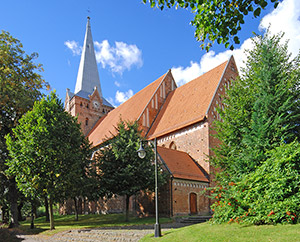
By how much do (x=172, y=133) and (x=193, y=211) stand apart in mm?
7961

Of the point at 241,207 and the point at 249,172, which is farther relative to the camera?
the point at 249,172

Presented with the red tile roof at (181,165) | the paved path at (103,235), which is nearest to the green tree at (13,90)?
the paved path at (103,235)

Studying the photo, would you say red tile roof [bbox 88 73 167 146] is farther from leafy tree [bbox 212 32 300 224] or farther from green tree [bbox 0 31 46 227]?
leafy tree [bbox 212 32 300 224]

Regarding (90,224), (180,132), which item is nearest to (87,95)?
(180,132)

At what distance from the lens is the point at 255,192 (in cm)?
1118

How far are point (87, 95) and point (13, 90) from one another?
85.3ft

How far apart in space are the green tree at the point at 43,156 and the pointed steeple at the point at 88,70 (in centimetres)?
2848

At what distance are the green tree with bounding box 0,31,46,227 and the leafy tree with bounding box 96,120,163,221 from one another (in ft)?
24.6

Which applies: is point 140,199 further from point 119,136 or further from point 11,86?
point 11,86

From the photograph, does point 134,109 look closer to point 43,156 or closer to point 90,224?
point 90,224

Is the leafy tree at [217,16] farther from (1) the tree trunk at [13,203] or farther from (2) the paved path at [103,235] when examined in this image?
(1) the tree trunk at [13,203]

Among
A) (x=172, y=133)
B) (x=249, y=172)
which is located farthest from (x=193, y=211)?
(x=249, y=172)

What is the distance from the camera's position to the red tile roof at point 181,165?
21359mm

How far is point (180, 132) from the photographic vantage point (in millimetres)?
26062
